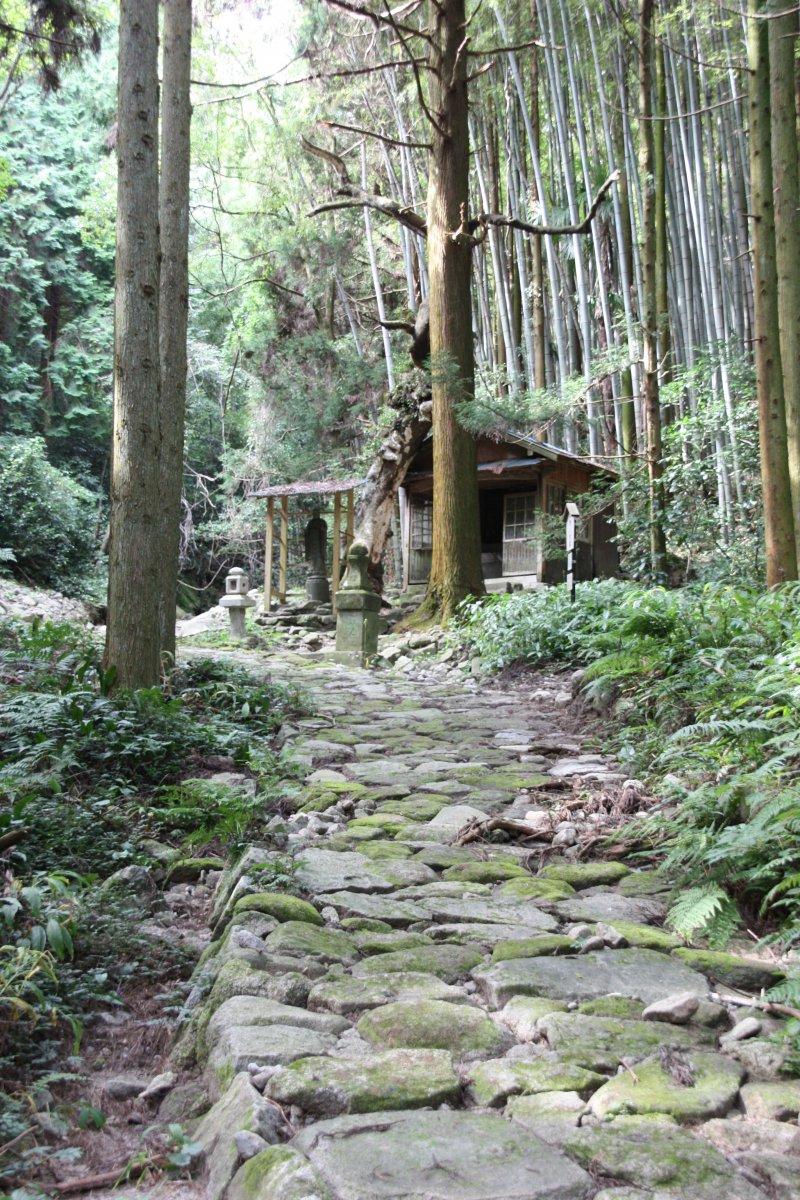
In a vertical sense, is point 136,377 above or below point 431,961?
above

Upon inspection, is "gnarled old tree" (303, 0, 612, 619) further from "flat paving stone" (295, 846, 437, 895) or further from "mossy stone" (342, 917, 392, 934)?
"mossy stone" (342, 917, 392, 934)

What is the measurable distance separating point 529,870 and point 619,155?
15.1 meters

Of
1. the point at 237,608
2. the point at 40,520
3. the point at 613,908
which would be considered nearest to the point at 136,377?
the point at 613,908

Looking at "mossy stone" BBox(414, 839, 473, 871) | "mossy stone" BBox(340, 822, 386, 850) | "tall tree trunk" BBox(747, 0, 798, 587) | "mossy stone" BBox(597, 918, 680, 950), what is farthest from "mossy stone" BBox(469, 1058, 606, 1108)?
"tall tree trunk" BBox(747, 0, 798, 587)

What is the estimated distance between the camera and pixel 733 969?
2.46 meters

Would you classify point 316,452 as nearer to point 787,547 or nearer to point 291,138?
point 291,138

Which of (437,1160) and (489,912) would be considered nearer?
(437,1160)

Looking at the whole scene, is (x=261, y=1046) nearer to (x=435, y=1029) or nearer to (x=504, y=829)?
(x=435, y=1029)

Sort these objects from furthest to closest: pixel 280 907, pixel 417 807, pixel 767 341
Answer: pixel 767 341
pixel 417 807
pixel 280 907

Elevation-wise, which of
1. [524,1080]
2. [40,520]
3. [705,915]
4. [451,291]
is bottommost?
[524,1080]

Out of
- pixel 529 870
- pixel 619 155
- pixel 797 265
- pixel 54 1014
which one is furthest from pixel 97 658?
pixel 619 155

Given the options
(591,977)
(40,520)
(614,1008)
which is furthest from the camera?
(40,520)

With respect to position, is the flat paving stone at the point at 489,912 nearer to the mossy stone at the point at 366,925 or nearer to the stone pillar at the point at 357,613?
the mossy stone at the point at 366,925

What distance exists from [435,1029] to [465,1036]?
0.07 metres
